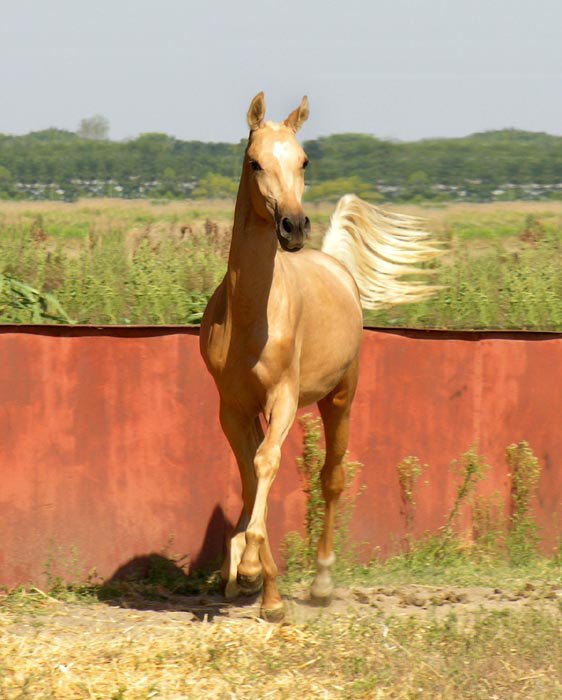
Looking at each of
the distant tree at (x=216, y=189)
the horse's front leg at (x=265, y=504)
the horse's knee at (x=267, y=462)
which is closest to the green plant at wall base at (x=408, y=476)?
the horse's front leg at (x=265, y=504)

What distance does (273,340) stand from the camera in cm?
613

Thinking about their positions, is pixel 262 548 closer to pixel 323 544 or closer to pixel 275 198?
pixel 323 544

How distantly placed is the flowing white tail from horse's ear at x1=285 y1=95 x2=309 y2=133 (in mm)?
2151

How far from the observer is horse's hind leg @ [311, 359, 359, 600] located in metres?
7.26

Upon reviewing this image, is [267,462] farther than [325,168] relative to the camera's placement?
No

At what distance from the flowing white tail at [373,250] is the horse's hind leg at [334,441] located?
1.19 metres

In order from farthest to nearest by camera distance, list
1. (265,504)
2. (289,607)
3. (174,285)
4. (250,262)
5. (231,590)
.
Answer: (174,285) → (231,590) → (289,607) → (250,262) → (265,504)

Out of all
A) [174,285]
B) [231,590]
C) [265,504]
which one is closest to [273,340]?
[265,504]

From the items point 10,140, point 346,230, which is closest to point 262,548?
point 346,230

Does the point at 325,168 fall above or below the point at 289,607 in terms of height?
above

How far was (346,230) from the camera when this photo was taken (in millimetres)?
8391

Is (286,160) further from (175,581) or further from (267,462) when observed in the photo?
(175,581)

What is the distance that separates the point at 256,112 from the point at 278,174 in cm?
47

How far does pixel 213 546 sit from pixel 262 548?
128cm
